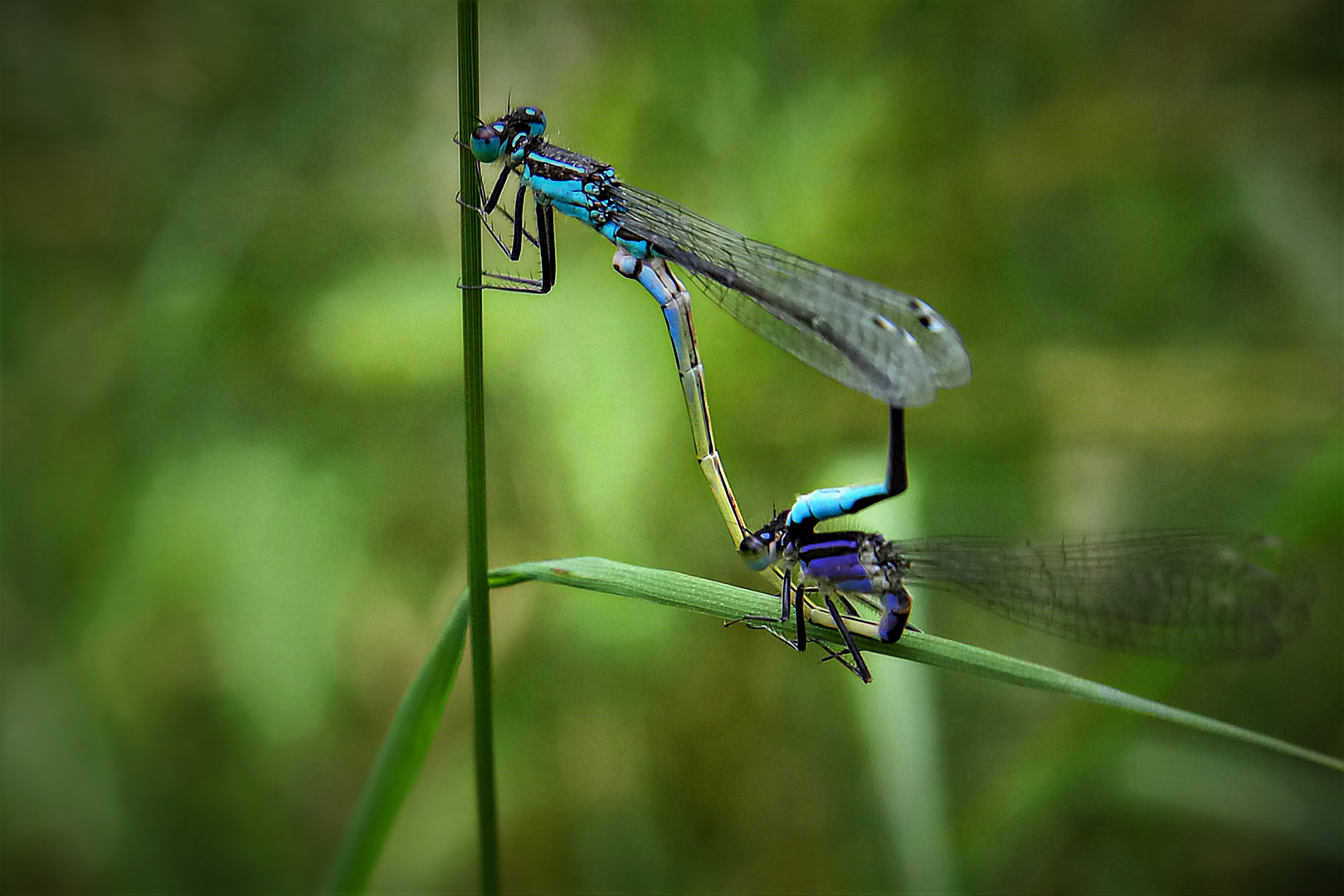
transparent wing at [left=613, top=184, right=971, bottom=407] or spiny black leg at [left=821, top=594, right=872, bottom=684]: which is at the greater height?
transparent wing at [left=613, top=184, right=971, bottom=407]

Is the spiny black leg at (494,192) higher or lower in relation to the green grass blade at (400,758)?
higher

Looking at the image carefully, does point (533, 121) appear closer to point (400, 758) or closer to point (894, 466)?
point (894, 466)

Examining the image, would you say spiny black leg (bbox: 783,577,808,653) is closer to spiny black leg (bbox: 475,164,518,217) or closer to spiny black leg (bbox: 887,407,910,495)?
spiny black leg (bbox: 887,407,910,495)

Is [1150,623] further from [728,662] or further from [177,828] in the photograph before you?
[177,828]

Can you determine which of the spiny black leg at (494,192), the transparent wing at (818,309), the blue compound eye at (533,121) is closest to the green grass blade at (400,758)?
the spiny black leg at (494,192)

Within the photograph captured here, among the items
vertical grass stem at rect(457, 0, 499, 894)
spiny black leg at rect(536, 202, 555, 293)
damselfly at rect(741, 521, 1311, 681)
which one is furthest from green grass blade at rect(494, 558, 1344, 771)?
spiny black leg at rect(536, 202, 555, 293)

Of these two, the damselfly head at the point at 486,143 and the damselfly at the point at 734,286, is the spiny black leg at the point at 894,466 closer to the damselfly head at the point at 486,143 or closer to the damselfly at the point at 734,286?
the damselfly at the point at 734,286
